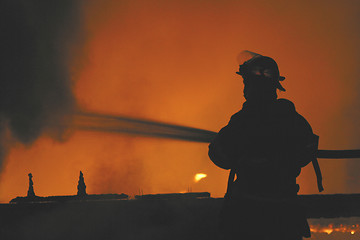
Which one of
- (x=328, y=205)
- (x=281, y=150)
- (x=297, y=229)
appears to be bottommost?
(x=297, y=229)

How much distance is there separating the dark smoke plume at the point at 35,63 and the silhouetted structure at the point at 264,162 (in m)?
→ 7.38

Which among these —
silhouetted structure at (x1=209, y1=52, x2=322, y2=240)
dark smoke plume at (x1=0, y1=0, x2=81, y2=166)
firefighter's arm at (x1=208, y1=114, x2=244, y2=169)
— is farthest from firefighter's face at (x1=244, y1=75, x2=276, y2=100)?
dark smoke plume at (x1=0, y1=0, x2=81, y2=166)

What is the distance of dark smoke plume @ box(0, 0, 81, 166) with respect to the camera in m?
9.48

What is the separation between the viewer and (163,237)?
358 centimetres

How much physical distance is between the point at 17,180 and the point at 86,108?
2.72 meters

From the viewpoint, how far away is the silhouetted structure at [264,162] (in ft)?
9.53

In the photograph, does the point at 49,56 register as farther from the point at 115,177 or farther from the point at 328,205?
the point at 328,205

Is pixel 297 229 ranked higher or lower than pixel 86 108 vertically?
lower

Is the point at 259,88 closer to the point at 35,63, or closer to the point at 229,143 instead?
the point at 229,143

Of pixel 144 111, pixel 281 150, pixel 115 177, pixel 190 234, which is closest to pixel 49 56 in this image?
pixel 144 111

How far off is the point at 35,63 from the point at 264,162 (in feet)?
27.3

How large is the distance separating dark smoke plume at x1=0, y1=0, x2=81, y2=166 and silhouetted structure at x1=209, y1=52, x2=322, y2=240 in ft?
24.2

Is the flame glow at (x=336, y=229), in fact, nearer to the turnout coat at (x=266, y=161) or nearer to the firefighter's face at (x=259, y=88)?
the turnout coat at (x=266, y=161)

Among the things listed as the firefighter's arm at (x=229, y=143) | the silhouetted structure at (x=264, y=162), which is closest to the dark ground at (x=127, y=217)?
the silhouetted structure at (x=264, y=162)
